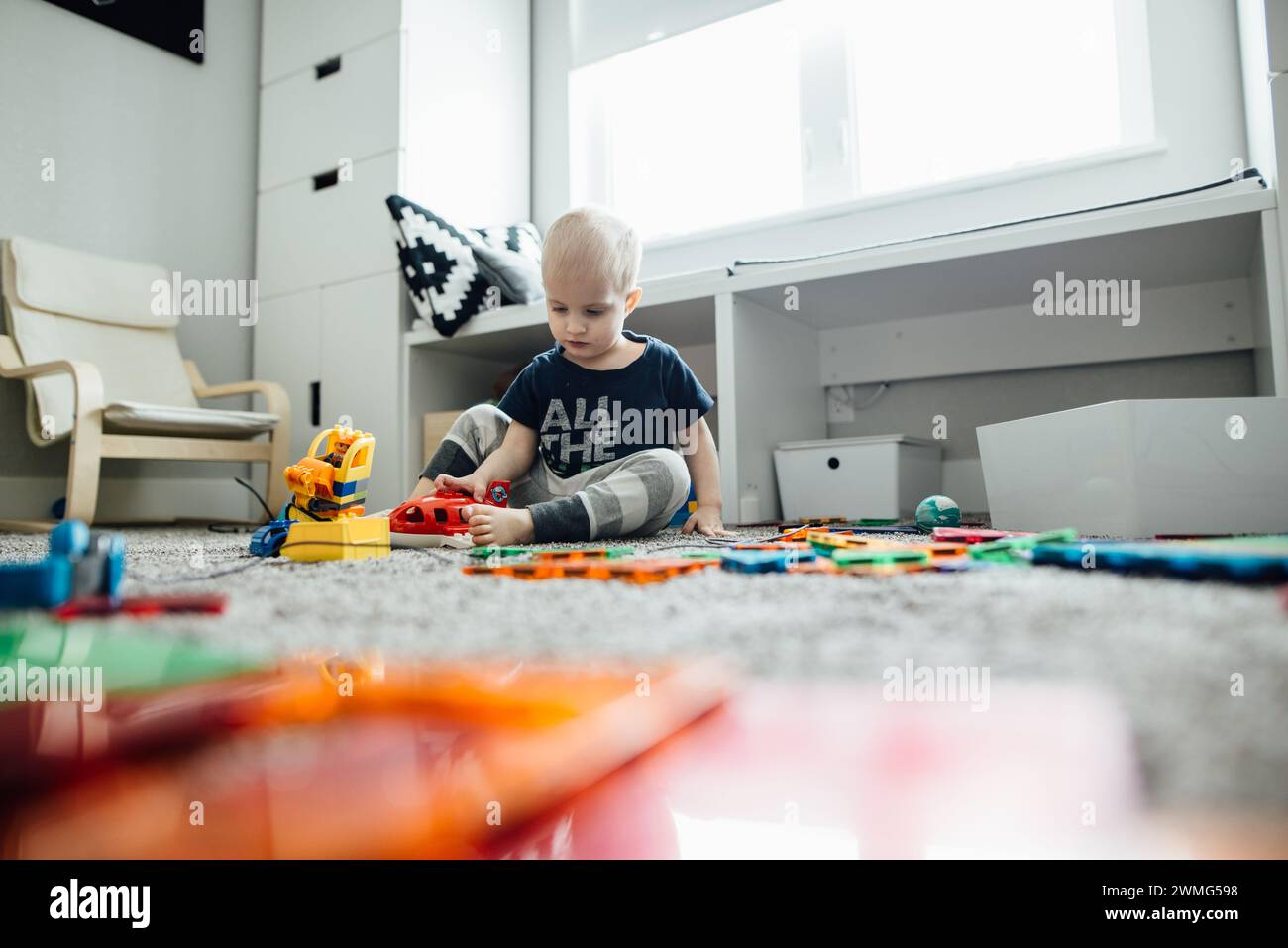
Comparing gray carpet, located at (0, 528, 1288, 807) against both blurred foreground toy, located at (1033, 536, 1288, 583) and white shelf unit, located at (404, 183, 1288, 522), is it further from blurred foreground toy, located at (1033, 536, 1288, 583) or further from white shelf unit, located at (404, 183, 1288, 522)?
white shelf unit, located at (404, 183, 1288, 522)

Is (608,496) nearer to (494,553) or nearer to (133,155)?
(494,553)

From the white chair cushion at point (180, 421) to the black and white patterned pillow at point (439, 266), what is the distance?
50cm

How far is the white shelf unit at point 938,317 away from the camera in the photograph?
1.19m

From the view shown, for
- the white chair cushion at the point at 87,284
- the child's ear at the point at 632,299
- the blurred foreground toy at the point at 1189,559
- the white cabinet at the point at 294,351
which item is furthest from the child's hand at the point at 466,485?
the white chair cushion at the point at 87,284

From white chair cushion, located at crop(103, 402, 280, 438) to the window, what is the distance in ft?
3.64

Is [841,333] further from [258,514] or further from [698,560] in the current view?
[258,514]

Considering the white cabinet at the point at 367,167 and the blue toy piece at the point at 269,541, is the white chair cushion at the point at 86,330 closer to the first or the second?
the white cabinet at the point at 367,167

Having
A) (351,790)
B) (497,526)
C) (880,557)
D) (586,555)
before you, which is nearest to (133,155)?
(497,526)

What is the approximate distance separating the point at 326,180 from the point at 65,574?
76.3 inches

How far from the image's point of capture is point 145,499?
2125 mm

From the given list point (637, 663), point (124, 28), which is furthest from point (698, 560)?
point (124, 28)

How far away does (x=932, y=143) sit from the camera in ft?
6.20

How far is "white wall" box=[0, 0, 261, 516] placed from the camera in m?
1.96

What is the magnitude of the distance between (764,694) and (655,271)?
2.01 meters
